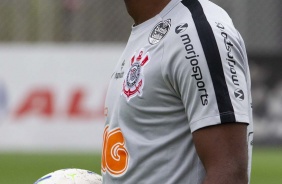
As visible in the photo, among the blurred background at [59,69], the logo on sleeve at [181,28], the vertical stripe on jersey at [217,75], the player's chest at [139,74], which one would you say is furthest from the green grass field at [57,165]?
the vertical stripe on jersey at [217,75]

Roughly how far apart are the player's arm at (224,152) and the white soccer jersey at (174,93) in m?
0.03

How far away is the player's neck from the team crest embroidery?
0.09m

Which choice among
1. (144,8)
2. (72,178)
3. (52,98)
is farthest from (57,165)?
(144,8)

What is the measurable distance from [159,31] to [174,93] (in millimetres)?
243

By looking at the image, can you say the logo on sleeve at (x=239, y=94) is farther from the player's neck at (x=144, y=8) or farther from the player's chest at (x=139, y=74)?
the player's neck at (x=144, y=8)

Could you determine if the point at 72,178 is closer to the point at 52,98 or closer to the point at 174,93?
the point at 174,93

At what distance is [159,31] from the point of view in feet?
9.34

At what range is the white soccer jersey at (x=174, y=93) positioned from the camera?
259 centimetres

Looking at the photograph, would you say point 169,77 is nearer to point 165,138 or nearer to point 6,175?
point 165,138

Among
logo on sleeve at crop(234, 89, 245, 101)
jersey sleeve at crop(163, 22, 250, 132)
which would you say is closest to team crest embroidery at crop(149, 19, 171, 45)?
jersey sleeve at crop(163, 22, 250, 132)

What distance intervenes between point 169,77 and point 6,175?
25.6 ft

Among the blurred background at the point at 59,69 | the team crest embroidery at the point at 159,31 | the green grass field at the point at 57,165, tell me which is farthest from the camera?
the blurred background at the point at 59,69

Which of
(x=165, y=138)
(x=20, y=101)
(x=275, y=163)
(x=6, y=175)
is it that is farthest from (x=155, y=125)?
(x=20, y=101)

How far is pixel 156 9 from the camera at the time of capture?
2.96 meters
